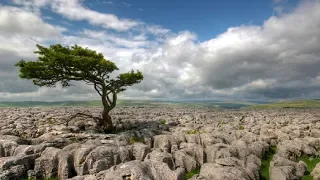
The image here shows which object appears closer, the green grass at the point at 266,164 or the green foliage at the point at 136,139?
the green grass at the point at 266,164

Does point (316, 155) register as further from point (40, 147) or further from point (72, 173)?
point (40, 147)

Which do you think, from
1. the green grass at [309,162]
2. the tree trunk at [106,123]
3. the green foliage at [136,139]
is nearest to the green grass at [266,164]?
the green grass at [309,162]

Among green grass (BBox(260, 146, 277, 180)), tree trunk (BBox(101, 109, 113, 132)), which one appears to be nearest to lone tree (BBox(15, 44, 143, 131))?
tree trunk (BBox(101, 109, 113, 132))

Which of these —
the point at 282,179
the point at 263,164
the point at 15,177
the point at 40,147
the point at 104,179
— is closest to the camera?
the point at 104,179

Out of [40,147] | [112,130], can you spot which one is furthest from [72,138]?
[112,130]

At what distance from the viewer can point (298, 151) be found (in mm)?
39719

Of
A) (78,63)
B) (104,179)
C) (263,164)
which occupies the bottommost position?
(263,164)

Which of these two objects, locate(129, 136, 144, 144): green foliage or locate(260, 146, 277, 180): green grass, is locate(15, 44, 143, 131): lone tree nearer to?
locate(129, 136, 144, 144): green foliage

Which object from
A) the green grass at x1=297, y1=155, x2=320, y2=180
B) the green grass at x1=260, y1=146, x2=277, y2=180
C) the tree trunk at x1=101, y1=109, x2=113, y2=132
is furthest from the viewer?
the tree trunk at x1=101, y1=109, x2=113, y2=132

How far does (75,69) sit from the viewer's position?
52188 mm

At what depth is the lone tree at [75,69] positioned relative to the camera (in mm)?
49244

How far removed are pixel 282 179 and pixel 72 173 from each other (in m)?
23.5

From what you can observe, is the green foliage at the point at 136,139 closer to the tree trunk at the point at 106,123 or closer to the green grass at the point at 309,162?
the tree trunk at the point at 106,123

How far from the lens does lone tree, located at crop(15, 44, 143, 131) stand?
49244 mm
